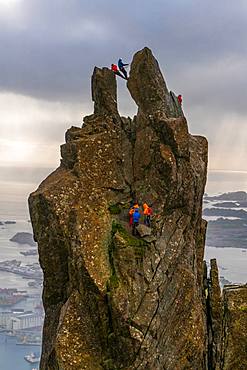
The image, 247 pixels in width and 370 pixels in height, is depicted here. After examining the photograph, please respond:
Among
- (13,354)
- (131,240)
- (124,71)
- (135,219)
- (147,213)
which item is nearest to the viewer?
(131,240)

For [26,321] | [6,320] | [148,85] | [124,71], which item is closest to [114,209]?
[148,85]

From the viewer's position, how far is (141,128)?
104ft

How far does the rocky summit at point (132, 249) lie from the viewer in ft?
84.4

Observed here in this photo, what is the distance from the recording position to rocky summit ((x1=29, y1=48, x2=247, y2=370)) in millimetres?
25734

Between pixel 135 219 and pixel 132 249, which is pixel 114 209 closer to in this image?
pixel 135 219

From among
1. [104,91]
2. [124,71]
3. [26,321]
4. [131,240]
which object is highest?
[124,71]

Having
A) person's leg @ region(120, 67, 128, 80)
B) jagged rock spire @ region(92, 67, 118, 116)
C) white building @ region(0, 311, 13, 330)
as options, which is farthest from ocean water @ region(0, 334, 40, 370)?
person's leg @ region(120, 67, 128, 80)

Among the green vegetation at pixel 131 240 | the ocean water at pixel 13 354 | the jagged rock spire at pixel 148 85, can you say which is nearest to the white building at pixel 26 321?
the ocean water at pixel 13 354

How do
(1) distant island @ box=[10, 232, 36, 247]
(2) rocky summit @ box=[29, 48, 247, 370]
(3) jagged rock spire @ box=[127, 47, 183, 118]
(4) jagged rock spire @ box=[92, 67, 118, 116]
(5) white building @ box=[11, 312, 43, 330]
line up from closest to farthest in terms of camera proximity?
(2) rocky summit @ box=[29, 48, 247, 370], (3) jagged rock spire @ box=[127, 47, 183, 118], (4) jagged rock spire @ box=[92, 67, 118, 116], (5) white building @ box=[11, 312, 43, 330], (1) distant island @ box=[10, 232, 36, 247]

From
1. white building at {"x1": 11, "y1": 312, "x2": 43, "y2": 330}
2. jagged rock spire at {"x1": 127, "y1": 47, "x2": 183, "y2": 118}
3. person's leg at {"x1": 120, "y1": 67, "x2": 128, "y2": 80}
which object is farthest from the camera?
white building at {"x1": 11, "y1": 312, "x2": 43, "y2": 330}

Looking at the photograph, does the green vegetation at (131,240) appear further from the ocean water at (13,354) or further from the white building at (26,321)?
the white building at (26,321)

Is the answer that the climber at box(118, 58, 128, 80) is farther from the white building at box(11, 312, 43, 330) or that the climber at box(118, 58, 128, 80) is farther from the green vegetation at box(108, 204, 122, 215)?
the white building at box(11, 312, 43, 330)

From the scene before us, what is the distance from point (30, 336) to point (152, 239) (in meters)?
81.7

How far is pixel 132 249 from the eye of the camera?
26.8m
